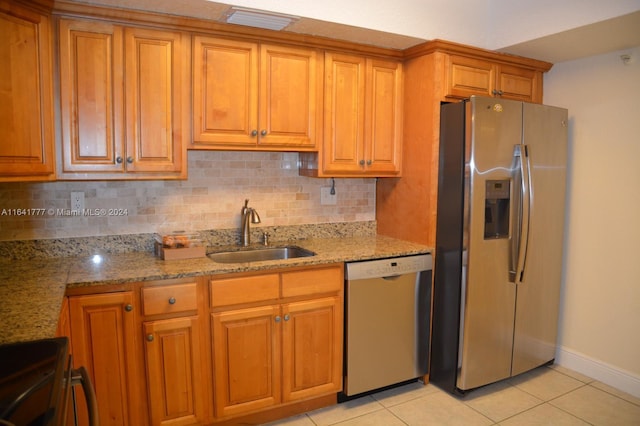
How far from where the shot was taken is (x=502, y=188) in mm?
2699

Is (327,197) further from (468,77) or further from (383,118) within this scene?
(468,77)

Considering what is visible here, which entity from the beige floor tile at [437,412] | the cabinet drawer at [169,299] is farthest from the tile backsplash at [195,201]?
the beige floor tile at [437,412]

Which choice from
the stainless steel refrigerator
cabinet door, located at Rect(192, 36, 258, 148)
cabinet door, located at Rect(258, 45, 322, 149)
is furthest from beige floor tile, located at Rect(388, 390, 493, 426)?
cabinet door, located at Rect(192, 36, 258, 148)

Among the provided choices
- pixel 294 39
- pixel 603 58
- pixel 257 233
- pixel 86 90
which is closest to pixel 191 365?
pixel 257 233

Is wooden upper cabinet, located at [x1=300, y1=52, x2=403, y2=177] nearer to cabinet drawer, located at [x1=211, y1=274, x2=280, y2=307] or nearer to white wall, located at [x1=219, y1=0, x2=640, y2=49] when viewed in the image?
white wall, located at [x1=219, y1=0, x2=640, y2=49]

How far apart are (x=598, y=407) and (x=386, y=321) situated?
4.41 feet

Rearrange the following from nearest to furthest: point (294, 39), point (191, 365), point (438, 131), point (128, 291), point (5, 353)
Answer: point (5, 353), point (128, 291), point (191, 365), point (294, 39), point (438, 131)

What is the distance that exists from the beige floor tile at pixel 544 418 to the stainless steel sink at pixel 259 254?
1463 mm

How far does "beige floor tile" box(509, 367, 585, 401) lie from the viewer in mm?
2826

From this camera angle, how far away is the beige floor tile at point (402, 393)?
2.72 metres

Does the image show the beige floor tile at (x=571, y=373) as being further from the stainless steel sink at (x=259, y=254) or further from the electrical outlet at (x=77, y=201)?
the electrical outlet at (x=77, y=201)

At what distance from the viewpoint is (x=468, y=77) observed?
281cm

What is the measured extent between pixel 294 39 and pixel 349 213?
1.26 metres

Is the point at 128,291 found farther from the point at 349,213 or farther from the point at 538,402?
the point at 538,402
